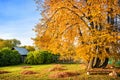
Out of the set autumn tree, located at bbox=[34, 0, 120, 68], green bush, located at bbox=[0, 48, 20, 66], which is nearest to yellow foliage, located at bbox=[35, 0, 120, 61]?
autumn tree, located at bbox=[34, 0, 120, 68]

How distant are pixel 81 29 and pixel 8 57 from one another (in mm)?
29327

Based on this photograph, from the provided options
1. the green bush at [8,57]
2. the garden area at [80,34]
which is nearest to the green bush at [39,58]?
the green bush at [8,57]

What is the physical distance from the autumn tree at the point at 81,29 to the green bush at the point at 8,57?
89.3ft

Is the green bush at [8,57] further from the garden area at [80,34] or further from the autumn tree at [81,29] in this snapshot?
the autumn tree at [81,29]

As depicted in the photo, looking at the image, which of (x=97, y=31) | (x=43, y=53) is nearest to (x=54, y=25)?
(x=97, y=31)

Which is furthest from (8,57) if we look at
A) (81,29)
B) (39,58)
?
(81,29)

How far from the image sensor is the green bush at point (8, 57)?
1858 inches

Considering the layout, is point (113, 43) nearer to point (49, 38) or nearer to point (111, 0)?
point (111, 0)

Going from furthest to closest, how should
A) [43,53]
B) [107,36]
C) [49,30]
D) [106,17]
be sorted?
[43,53] → [49,30] → [106,17] → [107,36]

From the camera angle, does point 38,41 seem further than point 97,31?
Yes

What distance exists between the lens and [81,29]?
2181 cm

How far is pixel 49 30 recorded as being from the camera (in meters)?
21.5

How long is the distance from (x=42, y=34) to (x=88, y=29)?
4.10 metres

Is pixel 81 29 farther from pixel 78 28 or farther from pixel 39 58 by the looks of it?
pixel 39 58
